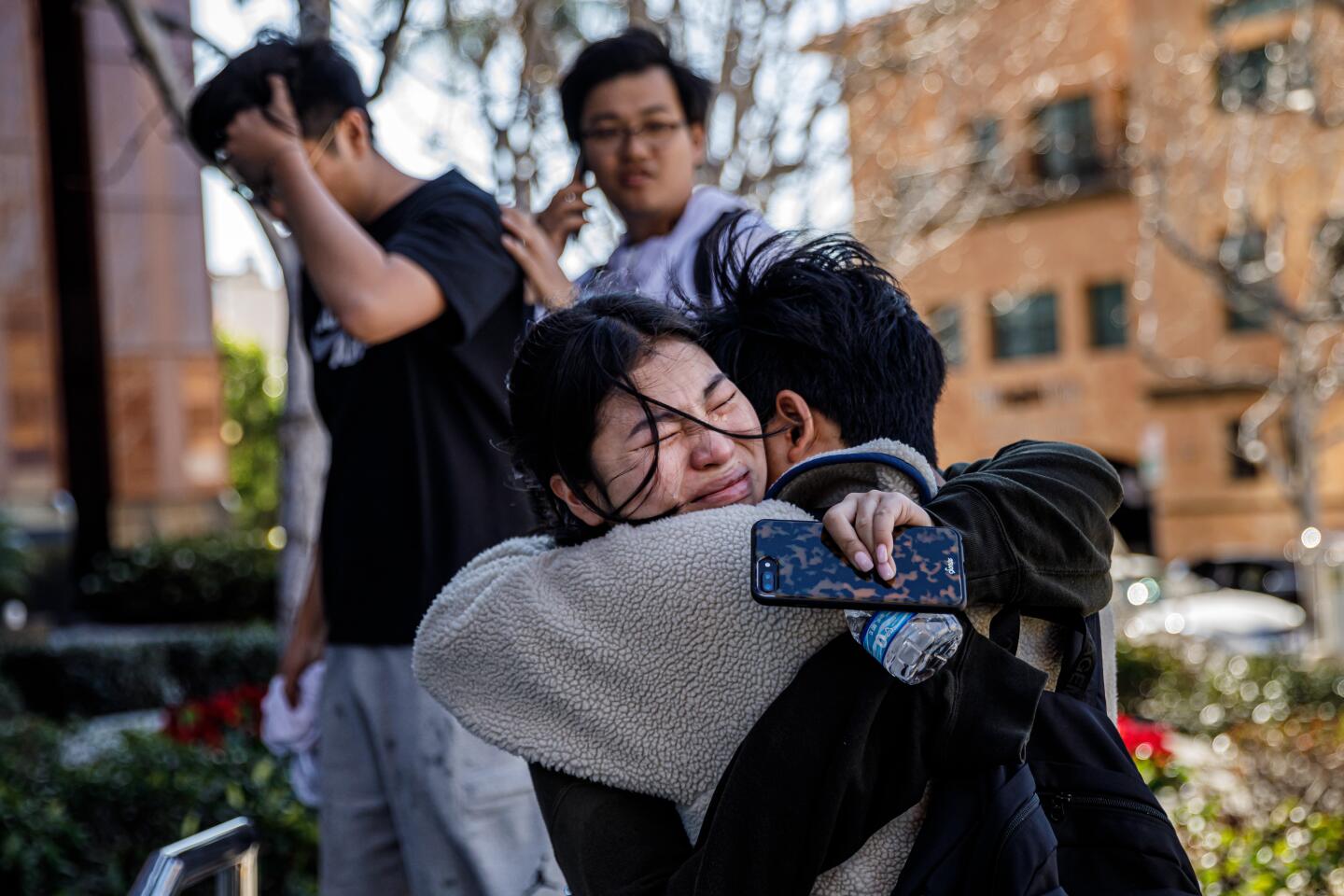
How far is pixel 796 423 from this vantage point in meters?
1.53

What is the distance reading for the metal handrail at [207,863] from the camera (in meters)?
2.29

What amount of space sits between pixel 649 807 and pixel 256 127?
1.50 m

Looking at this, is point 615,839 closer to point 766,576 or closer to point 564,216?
point 766,576

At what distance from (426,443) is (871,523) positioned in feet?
4.53

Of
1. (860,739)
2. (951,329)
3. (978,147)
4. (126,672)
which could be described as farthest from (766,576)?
(951,329)

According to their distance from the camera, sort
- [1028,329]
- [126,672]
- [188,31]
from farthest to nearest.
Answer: [1028,329] → [126,672] → [188,31]

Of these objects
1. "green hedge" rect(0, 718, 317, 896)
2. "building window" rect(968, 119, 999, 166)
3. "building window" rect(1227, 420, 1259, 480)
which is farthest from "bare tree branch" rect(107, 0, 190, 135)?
"building window" rect(1227, 420, 1259, 480)

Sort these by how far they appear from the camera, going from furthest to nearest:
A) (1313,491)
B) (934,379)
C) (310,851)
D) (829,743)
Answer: (1313,491), (310,851), (934,379), (829,743)

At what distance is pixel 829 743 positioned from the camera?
47.9 inches

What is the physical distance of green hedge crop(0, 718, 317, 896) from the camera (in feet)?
15.5

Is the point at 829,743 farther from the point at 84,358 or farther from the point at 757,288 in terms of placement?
the point at 84,358

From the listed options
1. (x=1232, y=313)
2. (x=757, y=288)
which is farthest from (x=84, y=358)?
(x=1232, y=313)

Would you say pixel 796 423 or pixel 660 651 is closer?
pixel 660 651

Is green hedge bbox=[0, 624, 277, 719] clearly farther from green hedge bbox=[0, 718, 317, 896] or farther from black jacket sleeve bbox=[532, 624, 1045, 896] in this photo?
black jacket sleeve bbox=[532, 624, 1045, 896]
